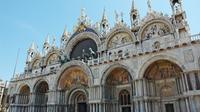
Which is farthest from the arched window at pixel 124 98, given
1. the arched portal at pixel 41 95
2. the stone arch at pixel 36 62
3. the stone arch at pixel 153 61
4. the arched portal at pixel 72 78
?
the stone arch at pixel 36 62

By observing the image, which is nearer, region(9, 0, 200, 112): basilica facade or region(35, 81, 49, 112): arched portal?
region(9, 0, 200, 112): basilica facade

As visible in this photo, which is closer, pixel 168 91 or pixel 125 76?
pixel 168 91

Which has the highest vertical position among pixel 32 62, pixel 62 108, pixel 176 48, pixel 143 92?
pixel 32 62

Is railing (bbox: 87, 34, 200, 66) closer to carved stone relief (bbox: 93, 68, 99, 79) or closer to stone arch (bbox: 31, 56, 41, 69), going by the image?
carved stone relief (bbox: 93, 68, 99, 79)

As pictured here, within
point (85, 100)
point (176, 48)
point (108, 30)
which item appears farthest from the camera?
point (108, 30)

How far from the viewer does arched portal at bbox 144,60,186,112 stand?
18709 mm

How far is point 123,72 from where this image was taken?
22.2 m

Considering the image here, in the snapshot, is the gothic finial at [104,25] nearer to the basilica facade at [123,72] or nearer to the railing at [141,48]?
the basilica facade at [123,72]

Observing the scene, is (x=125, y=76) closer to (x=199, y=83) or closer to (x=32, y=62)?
(x=199, y=83)

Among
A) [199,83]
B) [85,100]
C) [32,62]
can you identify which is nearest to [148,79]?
[199,83]

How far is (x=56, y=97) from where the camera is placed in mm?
25125

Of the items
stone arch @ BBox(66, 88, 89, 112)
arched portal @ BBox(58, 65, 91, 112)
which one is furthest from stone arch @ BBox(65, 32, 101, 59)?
stone arch @ BBox(66, 88, 89, 112)

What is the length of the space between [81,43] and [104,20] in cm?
515

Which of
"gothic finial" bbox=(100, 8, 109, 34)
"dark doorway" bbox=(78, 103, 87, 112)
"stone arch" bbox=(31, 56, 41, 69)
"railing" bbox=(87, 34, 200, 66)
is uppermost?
"gothic finial" bbox=(100, 8, 109, 34)
